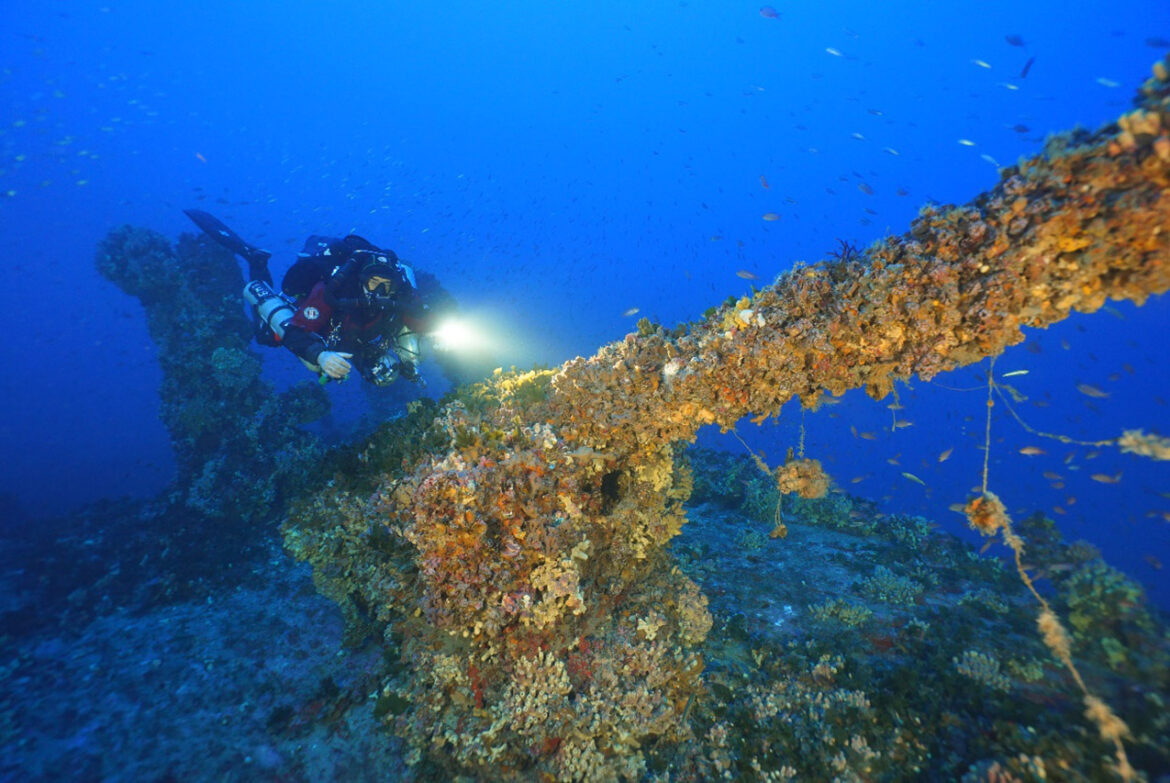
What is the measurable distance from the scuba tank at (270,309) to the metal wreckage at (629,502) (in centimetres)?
453

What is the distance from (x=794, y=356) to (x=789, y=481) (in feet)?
4.65

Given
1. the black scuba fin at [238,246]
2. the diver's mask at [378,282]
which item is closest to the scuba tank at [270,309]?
the diver's mask at [378,282]

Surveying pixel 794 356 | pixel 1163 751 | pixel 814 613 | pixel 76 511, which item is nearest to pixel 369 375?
pixel 794 356

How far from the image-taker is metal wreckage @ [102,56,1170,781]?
2.97 m

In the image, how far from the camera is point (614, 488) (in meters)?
5.33

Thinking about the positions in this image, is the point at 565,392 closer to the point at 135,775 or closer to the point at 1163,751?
the point at 1163,751

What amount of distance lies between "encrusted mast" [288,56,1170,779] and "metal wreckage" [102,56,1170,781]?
18 millimetres

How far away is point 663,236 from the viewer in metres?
134

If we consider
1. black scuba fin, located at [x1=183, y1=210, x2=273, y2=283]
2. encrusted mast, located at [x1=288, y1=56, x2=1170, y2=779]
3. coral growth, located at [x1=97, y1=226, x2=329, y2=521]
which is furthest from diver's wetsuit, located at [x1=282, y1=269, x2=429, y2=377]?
coral growth, located at [x1=97, y1=226, x2=329, y2=521]

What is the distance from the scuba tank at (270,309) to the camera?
8.37 meters

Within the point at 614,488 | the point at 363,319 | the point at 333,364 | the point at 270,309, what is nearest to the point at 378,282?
the point at 363,319

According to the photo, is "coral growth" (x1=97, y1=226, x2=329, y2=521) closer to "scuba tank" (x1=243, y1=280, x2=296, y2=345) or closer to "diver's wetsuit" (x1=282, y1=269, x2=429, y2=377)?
"scuba tank" (x1=243, y1=280, x2=296, y2=345)

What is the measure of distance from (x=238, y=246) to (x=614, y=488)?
44.3 feet

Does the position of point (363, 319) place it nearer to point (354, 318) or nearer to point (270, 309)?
point (354, 318)
